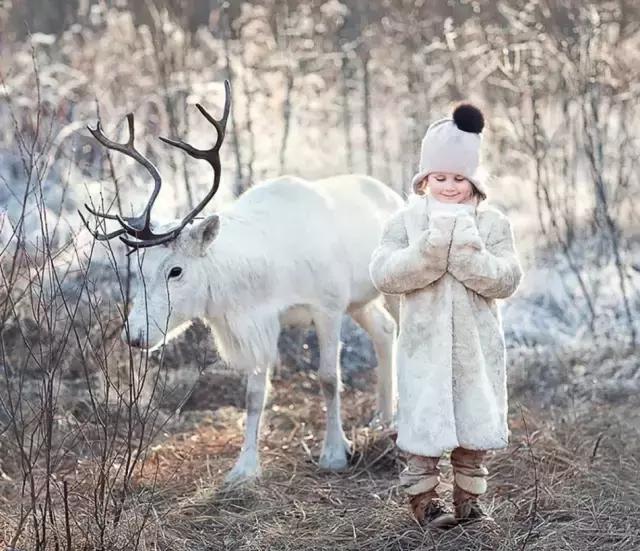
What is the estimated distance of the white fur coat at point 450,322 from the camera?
4.32 meters

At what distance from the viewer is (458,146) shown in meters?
4.39

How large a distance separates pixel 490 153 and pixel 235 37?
3163mm

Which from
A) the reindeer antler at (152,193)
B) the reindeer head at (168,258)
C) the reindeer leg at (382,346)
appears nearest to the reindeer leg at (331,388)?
the reindeer leg at (382,346)

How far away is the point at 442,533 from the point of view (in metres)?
4.55

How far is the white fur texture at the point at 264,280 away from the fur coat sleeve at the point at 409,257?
3.94 feet

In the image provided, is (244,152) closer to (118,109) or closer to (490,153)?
(118,109)

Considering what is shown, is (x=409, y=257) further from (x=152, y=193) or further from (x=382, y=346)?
(x=382, y=346)

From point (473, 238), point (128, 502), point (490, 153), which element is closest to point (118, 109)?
point (490, 153)

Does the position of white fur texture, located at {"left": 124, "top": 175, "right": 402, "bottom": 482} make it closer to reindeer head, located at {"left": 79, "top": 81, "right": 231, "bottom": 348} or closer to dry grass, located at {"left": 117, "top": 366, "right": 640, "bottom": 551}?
reindeer head, located at {"left": 79, "top": 81, "right": 231, "bottom": 348}

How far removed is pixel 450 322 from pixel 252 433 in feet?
5.93

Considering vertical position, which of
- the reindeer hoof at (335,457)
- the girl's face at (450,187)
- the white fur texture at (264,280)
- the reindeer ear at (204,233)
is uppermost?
the girl's face at (450,187)

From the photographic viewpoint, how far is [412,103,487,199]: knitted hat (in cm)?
439

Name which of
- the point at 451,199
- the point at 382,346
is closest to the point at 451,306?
the point at 451,199

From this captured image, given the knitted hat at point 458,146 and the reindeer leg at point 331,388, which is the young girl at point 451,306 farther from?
the reindeer leg at point 331,388
